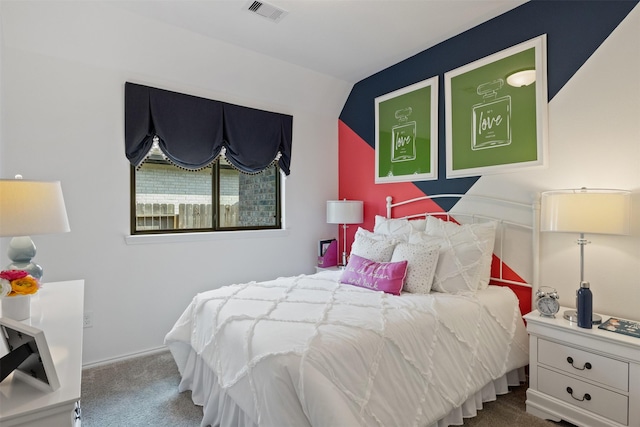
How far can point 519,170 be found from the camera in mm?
2561

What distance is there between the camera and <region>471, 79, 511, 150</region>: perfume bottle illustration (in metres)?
2.63

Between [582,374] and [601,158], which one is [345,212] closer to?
[601,158]

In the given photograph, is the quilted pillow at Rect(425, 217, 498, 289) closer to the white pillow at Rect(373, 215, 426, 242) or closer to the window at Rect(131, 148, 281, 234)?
the white pillow at Rect(373, 215, 426, 242)

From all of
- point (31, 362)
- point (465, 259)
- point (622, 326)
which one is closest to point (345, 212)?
point (465, 259)

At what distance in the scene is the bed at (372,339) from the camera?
143 centimetres

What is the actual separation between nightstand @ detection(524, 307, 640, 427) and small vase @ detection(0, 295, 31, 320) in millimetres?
2609

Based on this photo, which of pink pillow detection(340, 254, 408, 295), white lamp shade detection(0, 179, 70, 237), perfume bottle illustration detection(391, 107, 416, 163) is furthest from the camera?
perfume bottle illustration detection(391, 107, 416, 163)

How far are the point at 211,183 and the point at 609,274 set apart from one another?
3.30m

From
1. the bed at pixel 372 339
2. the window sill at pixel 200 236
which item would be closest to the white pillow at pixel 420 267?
the bed at pixel 372 339

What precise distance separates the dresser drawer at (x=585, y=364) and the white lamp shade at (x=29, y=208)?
2.65 m

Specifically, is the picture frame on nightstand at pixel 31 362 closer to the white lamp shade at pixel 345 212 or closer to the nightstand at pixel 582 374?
the nightstand at pixel 582 374

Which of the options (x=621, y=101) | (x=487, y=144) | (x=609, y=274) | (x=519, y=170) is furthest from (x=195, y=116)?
(x=609, y=274)

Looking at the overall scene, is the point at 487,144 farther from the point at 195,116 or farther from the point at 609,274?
the point at 195,116

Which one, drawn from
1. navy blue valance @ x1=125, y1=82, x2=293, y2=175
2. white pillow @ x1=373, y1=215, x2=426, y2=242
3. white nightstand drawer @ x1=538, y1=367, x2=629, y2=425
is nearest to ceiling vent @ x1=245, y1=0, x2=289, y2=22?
navy blue valance @ x1=125, y1=82, x2=293, y2=175
